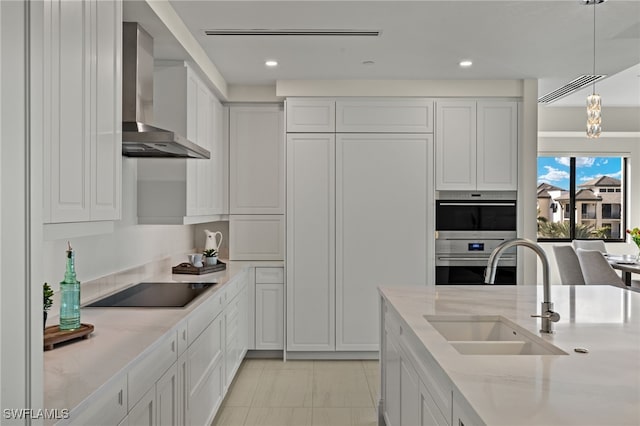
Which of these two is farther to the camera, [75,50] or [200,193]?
[200,193]

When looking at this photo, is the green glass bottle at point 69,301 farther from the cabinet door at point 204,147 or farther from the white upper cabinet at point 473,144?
the white upper cabinet at point 473,144

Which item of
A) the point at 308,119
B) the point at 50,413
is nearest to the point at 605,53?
the point at 308,119

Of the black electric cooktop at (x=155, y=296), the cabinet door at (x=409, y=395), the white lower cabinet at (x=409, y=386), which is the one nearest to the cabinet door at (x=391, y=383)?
the white lower cabinet at (x=409, y=386)

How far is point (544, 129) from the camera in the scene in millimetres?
7262

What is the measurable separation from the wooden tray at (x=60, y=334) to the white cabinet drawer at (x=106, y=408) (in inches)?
15.0

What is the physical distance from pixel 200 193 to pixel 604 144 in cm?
631

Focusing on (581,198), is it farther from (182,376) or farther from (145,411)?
(145,411)

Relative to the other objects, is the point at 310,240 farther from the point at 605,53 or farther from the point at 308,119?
the point at 605,53

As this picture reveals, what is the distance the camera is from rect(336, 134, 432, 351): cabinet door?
4.77 metres

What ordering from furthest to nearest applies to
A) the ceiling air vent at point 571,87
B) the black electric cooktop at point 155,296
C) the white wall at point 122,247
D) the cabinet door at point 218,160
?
the ceiling air vent at point 571,87, the cabinet door at point 218,160, the black electric cooktop at point 155,296, the white wall at point 122,247

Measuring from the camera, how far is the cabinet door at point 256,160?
5039 millimetres

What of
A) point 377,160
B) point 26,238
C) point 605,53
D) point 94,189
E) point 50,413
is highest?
point 605,53

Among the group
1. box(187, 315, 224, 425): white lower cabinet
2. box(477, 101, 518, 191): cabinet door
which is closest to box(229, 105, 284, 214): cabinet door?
box(187, 315, 224, 425): white lower cabinet

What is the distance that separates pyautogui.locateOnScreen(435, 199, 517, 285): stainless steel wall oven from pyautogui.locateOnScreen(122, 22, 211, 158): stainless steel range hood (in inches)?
102
